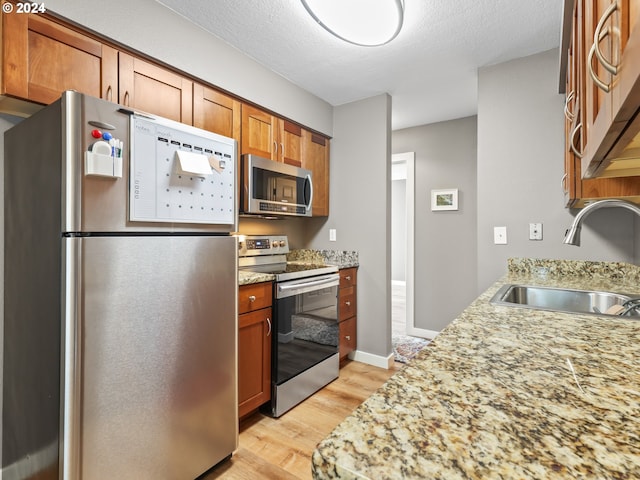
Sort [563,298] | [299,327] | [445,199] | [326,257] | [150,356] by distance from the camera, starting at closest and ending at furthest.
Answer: [150,356]
[563,298]
[299,327]
[326,257]
[445,199]

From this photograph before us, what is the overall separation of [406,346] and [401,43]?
2.72 meters

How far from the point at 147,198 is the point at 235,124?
114 centimetres

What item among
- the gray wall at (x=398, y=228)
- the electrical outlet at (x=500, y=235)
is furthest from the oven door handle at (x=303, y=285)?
the gray wall at (x=398, y=228)

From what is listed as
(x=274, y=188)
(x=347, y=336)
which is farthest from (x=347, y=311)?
(x=274, y=188)

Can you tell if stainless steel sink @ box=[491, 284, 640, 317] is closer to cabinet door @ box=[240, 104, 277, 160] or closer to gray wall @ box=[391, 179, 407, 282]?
cabinet door @ box=[240, 104, 277, 160]

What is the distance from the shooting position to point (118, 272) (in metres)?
1.20

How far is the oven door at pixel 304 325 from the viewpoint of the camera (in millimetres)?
2084

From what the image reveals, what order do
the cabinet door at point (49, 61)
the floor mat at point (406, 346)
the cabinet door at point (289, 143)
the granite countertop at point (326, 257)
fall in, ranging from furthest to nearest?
1. the floor mat at point (406, 346)
2. the granite countertop at point (326, 257)
3. the cabinet door at point (289, 143)
4. the cabinet door at point (49, 61)

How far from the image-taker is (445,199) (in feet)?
11.7

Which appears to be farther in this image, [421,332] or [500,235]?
[421,332]

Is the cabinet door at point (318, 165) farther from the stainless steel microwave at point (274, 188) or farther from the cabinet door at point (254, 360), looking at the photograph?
the cabinet door at point (254, 360)

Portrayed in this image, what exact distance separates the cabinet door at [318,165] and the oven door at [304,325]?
0.73 metres

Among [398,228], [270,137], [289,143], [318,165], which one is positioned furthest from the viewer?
[398,228]

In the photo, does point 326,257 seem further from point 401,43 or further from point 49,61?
point 49,61
